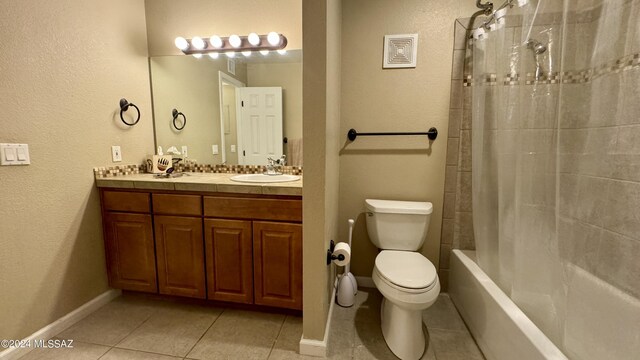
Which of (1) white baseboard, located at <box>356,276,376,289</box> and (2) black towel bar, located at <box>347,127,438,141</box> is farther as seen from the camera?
(1) white baseboard, located at <box>356,276,376,289</box>

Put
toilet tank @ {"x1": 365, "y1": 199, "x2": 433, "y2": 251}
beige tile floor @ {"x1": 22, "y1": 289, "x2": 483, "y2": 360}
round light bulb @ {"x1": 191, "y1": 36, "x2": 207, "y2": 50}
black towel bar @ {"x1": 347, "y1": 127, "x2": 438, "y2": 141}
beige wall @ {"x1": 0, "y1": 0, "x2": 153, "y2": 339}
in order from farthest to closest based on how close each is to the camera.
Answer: round light bulb @ {"x1": 191, "y1": 36, "x2": 207, "y2": 50} → black towel bar @ {"x1": 347, "y1": 127, "x2": 438, "y2": 141} → toilet tank @ {"x1": 365, "y1": 199, "x2": 433, "y2": 251} → beige tile floor @ {"x1": 22, "y1": 289, "x2": 483, "y2": 360} → beige wall @ {"x1": 0, "y1": 0, "x2": 153, "y2": 339}

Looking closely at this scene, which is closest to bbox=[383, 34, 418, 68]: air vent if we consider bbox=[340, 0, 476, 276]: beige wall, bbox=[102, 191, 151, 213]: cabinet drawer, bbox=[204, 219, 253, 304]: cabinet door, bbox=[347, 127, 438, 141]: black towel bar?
bbox=[340, 0, 476, 276]: beige wall

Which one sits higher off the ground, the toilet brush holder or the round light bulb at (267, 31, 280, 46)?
the round light bulb at (267, 31, 280, 46)

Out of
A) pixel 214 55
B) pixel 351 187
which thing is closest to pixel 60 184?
pixel 214 55

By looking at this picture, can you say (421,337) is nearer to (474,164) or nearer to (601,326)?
(601,326)

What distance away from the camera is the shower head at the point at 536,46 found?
118 centimetres

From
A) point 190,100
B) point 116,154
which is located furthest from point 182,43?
point 116,154

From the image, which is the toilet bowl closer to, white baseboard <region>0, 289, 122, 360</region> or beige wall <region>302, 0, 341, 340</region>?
A: beige wall <region>302, 0, 341, 340</region>

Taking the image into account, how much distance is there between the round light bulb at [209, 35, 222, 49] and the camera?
6.49 feet

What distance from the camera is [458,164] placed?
1.89 meters

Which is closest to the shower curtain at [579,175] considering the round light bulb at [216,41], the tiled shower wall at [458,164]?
the tiled shower wall at [458,164]

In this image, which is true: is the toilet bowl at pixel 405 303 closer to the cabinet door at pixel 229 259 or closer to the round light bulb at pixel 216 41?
the cabinet door at pixel 229 259

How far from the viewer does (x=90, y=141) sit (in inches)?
66.6

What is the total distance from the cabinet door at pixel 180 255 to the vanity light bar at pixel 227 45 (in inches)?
50.8
